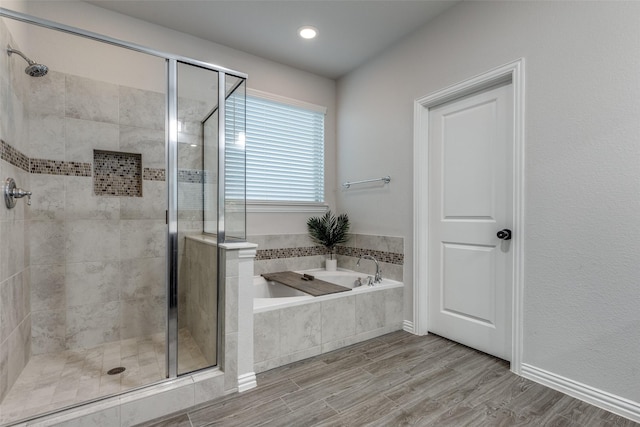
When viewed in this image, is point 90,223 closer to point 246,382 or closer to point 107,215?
point 107,215

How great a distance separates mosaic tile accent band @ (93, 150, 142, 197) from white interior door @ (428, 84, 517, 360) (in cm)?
247

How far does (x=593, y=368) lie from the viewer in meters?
1.70

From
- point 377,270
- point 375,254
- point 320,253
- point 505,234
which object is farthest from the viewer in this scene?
point 320,253

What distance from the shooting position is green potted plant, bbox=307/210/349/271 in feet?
11.3

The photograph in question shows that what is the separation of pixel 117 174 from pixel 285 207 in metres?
1.53

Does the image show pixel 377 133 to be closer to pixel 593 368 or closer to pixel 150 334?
pixel 593 368

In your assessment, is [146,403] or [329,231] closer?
[146,403]

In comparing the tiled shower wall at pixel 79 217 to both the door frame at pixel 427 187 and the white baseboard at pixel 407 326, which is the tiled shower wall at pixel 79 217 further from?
the white baseboard at pixel 407 326

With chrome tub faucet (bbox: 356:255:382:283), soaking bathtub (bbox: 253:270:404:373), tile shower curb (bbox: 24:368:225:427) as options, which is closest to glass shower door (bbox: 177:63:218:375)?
tile shower curb (bbox: 24:368:225:427)

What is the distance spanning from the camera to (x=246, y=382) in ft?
6.16

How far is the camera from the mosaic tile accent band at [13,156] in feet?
5.59

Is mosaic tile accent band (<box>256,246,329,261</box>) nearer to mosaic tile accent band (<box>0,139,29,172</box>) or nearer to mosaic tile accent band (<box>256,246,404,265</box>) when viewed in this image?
mosaic tile accent band (<box>256,246,404,265</box>)

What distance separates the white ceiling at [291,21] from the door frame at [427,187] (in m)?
0.68

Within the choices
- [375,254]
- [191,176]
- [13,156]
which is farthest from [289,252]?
[13,156]
